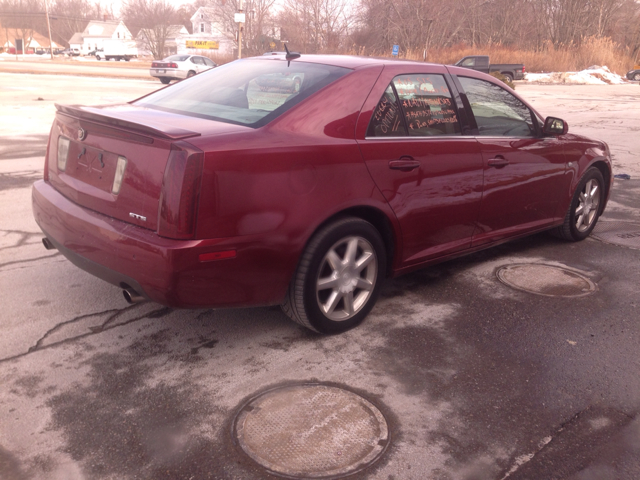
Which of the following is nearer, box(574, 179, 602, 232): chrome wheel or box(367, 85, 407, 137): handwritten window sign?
box(367, 85, 407, 137): handwritten window sign

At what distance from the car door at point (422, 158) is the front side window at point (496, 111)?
240 mm

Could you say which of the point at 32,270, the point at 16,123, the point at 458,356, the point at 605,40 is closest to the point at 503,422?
the point at 458,356

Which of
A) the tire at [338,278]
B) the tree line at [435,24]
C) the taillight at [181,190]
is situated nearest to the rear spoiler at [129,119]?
the taillight at [181,190]

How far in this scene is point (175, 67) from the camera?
108 feet

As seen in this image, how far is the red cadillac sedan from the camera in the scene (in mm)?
2887

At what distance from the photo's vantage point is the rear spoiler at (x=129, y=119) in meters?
2.91

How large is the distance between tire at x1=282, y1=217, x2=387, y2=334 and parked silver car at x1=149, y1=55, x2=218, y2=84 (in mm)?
29791

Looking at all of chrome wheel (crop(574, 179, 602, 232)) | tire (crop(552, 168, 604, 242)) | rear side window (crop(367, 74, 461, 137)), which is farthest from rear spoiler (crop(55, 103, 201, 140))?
chrome wheel (crop(574, 179, 602, 232))

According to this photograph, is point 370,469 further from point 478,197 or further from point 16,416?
point 478,197

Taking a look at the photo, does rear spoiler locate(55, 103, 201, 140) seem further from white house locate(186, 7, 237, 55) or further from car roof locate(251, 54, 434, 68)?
white house locate(186, 7, 237, 55)

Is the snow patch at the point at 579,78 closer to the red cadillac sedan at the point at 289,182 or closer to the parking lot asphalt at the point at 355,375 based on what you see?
the red cadillac sedan at the point at 289,182

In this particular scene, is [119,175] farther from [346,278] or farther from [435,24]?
[435,24]

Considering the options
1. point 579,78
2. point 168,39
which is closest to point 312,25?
point 579,78

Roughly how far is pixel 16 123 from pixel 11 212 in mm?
7731
